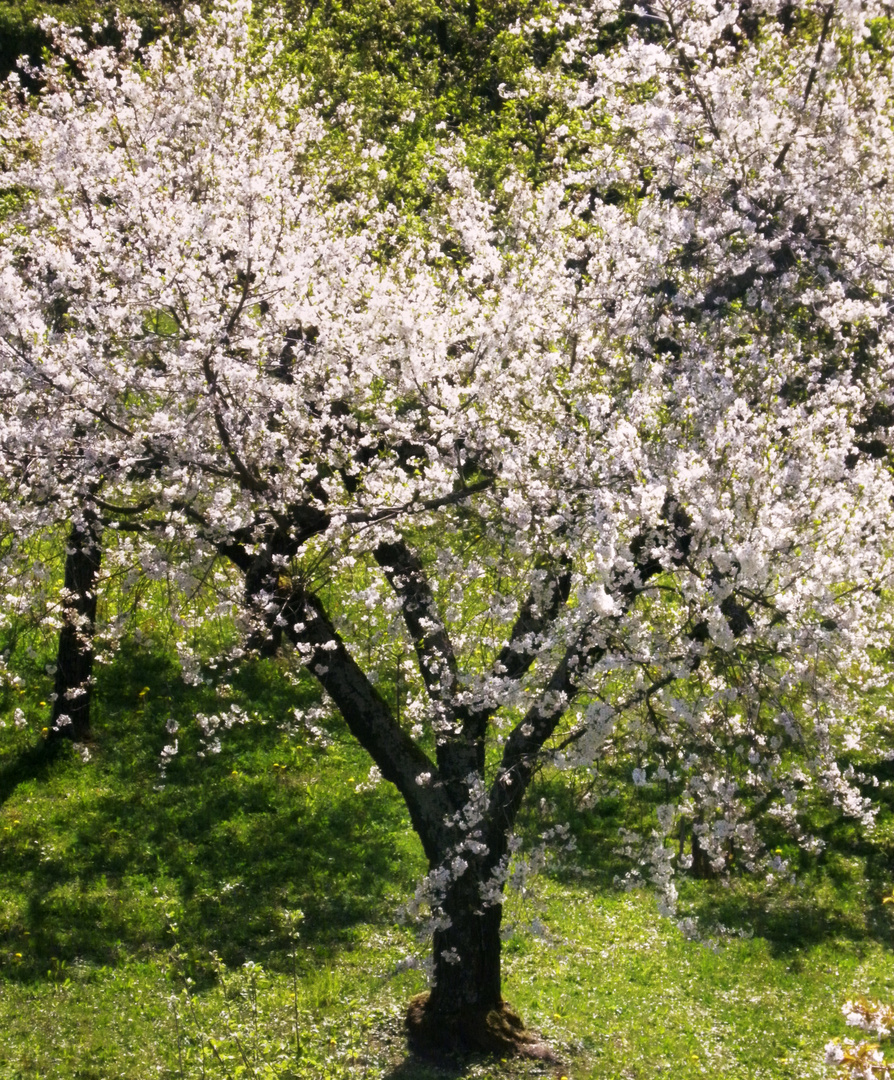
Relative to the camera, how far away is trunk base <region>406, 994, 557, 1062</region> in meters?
8.97

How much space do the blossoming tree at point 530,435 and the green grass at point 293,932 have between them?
1158 mm

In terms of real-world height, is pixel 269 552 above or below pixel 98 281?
below

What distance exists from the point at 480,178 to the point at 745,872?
10167 mm

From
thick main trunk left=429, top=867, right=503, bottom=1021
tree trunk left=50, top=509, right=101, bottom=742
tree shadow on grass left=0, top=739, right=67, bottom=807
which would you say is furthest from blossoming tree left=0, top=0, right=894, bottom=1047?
tree shadow on grass left=0, top=739, right=67, bottom=807

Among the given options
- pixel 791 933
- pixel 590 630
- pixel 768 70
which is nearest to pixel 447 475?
pixel 590 630

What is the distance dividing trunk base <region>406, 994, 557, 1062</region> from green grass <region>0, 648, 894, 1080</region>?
173 millimetres

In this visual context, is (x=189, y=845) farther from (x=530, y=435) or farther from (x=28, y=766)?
(x=530, y=435)

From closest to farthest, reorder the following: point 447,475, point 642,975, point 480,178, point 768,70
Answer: point 447,475 < point 768,70 < point 642,975 < point 480,178

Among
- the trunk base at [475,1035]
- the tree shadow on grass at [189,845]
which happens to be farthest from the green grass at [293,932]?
the trunk base at [475,1035]

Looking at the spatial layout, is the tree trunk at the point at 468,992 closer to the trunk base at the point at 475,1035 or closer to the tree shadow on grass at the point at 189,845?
the trunk base at the point at 475,1035

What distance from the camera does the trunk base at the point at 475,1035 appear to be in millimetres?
8969

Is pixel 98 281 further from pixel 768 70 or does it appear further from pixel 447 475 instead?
pixel 768 70

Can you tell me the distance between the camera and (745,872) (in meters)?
13.0

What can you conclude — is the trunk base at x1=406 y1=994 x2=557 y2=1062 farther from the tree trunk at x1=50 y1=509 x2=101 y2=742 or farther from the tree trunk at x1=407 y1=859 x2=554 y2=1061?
the tree trunk at x1=50 y1=509 x2=101 y2=742
